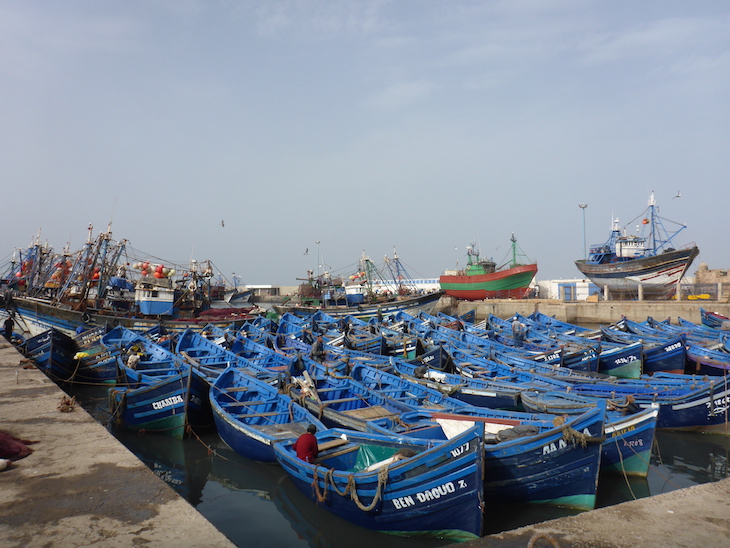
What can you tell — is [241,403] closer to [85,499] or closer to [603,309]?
[85,499]

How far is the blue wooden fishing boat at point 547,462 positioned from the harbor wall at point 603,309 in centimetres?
3701

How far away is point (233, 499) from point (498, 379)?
380 inches

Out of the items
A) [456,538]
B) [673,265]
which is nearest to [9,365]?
[456,538]

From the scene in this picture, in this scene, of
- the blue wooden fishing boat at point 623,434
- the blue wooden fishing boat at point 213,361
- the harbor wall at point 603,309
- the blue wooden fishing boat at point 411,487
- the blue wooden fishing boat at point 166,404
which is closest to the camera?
the blue wooden fishing boat at point 411,487


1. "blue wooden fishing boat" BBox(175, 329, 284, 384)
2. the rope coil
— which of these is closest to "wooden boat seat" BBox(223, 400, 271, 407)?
"blue wooden fishing boat" BBox(175, 329, 284, 384)

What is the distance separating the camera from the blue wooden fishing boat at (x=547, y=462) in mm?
8391

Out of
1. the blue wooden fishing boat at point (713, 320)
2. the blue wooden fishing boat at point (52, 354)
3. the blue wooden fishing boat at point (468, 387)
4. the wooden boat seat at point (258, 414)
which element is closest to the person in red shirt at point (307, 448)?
the wooden boat seat at point (258, 414)

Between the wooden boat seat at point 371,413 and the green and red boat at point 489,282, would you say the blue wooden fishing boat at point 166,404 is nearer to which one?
the wooden boat seat at point 371,413

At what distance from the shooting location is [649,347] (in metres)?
20.6

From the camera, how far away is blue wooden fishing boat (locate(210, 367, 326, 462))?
1114 cm

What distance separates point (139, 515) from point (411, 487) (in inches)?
160

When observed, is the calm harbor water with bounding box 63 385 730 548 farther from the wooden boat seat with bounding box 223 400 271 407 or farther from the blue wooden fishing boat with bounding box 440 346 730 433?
the wooden boat seat with bounding box 223 400 271 407

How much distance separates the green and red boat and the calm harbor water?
45.9 m

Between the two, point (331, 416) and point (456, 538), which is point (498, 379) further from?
point (456, 538)
